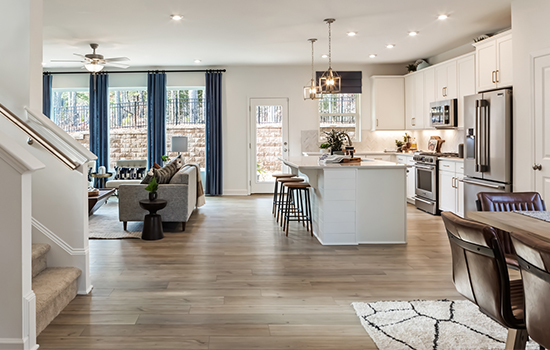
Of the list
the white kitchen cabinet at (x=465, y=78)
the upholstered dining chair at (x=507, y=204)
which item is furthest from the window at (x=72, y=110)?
the upholstered dining chair at (x=507, y=204)

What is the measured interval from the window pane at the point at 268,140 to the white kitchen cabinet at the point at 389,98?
2.02 m

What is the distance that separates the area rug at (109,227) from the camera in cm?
549

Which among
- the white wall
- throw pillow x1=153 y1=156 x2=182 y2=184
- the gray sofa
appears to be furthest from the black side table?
the white wall

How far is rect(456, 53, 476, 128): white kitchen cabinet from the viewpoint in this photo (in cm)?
660

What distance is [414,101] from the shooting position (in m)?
8.59

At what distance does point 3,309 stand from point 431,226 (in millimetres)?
5158

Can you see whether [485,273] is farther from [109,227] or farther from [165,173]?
[109,227]

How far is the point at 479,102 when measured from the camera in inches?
217

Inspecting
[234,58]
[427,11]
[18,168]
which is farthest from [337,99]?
[18,168]

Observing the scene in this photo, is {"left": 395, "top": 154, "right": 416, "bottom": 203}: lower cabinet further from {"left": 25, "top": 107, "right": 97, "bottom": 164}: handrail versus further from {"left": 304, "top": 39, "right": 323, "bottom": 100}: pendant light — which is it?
{"left": 25, "top": 107, "right": 97, "bottom": 164}: handrail

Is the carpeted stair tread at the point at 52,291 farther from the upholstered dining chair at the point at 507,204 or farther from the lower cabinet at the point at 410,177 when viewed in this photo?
the lower cabinet at the point at 410,177

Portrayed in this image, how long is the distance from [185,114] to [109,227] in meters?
4.14

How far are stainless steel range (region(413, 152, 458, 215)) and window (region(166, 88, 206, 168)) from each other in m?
4.50

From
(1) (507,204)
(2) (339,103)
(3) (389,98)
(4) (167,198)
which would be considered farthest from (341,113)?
(1) (507,204)
